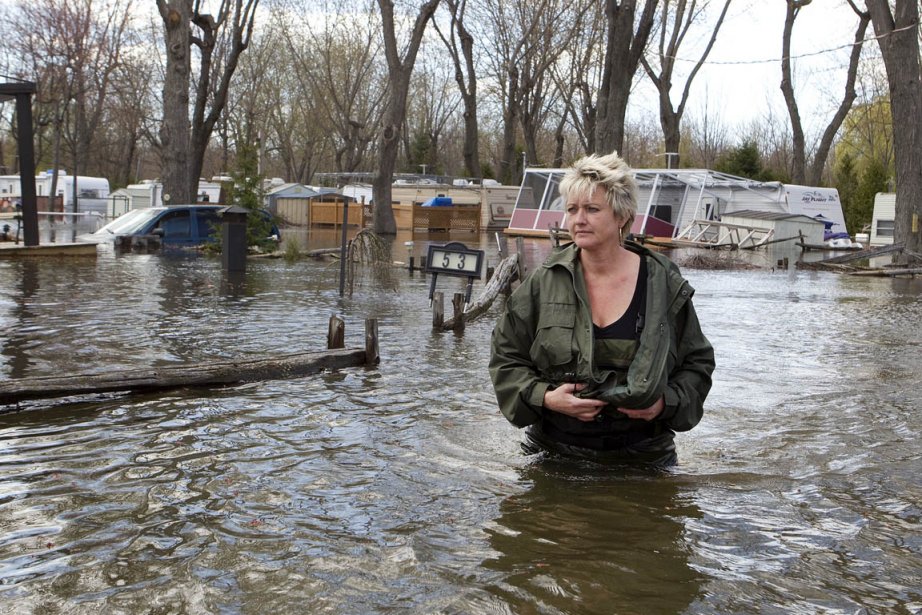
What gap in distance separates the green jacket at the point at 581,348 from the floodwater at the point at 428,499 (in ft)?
2.25

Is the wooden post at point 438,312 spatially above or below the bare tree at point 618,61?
below

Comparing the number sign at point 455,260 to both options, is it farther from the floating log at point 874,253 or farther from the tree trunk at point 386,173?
the tree trunk at point 386,173

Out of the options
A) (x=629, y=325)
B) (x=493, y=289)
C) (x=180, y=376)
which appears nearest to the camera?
(x=629, y=325)

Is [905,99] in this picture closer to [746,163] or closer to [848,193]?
[848,193]

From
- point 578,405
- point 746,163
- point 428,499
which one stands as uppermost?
point 746,163

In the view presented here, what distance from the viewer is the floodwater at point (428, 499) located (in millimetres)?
4254

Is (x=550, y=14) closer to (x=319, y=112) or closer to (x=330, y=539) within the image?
(x=319, y=112)

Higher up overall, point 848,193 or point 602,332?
point 848,193

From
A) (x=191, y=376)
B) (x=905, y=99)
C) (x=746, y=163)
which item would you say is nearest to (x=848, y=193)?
(x=746, y=163)

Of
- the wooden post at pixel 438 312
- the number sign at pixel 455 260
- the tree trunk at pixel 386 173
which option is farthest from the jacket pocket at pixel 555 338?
the tree trunk at pixel 386 173

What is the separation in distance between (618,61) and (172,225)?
1312cm

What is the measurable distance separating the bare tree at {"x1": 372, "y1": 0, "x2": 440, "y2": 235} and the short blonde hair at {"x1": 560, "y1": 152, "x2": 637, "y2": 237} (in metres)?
29.5

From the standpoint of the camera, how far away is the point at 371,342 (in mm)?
9719

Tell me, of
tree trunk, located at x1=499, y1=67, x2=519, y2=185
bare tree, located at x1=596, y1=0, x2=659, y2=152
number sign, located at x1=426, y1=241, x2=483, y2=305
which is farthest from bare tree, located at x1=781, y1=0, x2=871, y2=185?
number sign, located at x1=426, y1=241, x2=483, y2=305
